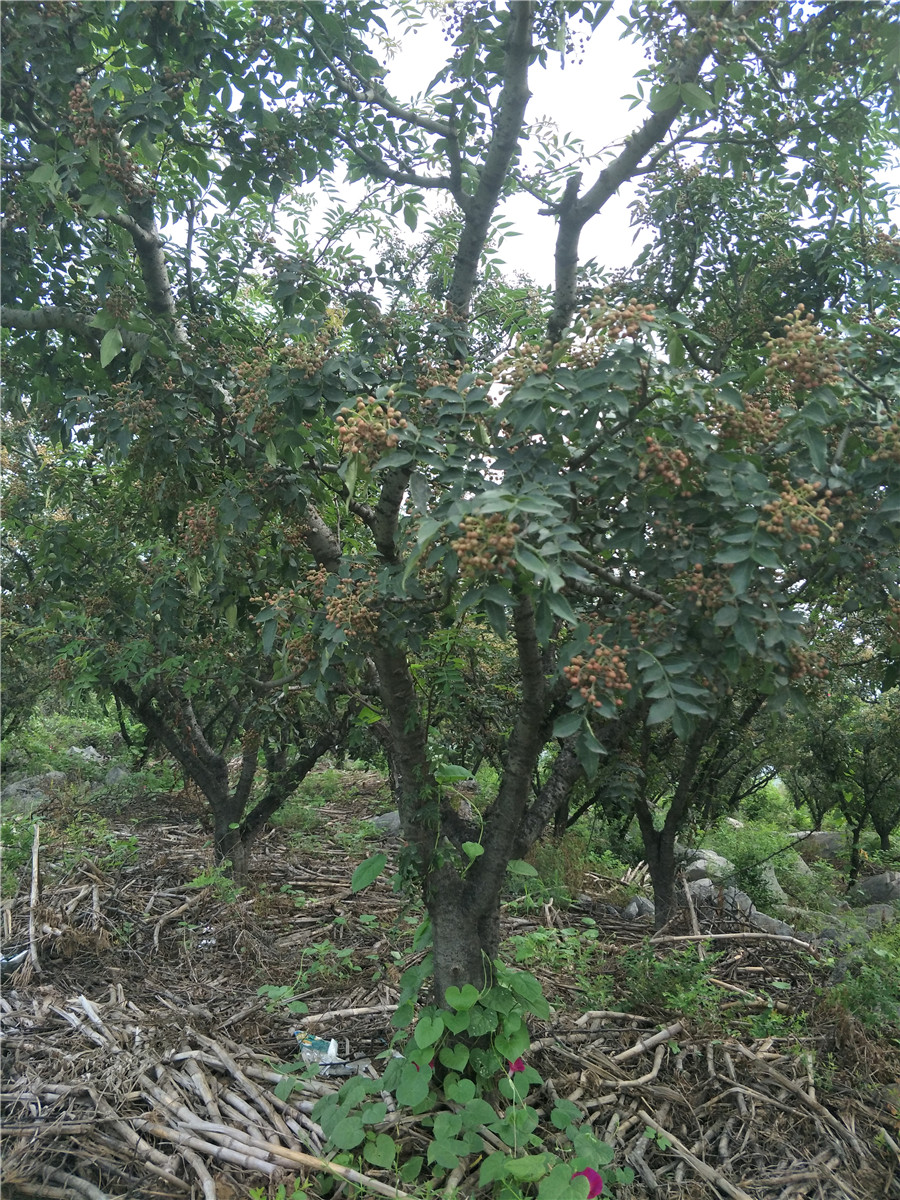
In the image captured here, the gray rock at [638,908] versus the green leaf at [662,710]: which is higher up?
the green leaf at [662,710]

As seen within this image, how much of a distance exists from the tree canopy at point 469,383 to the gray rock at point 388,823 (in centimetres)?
338

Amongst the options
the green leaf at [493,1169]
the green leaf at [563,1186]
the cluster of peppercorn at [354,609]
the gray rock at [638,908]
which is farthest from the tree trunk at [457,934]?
the gray rock at [638,908]

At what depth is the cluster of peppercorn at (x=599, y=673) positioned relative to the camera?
203cm

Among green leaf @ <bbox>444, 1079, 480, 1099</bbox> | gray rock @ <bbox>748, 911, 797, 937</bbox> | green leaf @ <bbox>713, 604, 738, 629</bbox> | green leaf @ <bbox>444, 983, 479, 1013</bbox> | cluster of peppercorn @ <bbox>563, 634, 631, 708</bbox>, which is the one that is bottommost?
green leaf @ <bbox>444, 1079, 480, 1099</bbox>

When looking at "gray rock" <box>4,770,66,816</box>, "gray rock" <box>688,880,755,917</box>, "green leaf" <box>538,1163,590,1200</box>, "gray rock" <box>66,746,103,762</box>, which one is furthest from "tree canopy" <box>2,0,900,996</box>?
"gray rock" <box>66,746,103,762</box>

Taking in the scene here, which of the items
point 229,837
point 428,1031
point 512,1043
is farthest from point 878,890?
point 428,1031

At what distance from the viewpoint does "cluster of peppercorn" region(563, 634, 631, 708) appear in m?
2.03

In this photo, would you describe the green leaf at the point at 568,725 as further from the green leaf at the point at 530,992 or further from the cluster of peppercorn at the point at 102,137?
the cluster of peppercorn at the point at 102,137

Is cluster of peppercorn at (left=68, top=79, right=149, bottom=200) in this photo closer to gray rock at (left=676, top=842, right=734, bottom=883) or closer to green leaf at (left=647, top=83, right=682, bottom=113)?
green leaf at (left=647, top=83, right=682, bottom=113)

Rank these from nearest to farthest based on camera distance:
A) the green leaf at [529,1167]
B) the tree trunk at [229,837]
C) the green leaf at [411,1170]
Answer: the green leaf at [529,1167] → the green leaf at [411,1170] → the tree trunk at [229,837]

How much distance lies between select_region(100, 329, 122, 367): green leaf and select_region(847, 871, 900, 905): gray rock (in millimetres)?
7207

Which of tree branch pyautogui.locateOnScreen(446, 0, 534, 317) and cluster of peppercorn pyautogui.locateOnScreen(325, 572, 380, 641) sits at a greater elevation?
tree branch pyautogui.locateOnScreen(446, 0, 534, 317)

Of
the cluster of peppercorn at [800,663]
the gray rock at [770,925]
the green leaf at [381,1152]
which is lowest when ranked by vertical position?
the green leaf at [381,1152]

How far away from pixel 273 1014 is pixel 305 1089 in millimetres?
750
